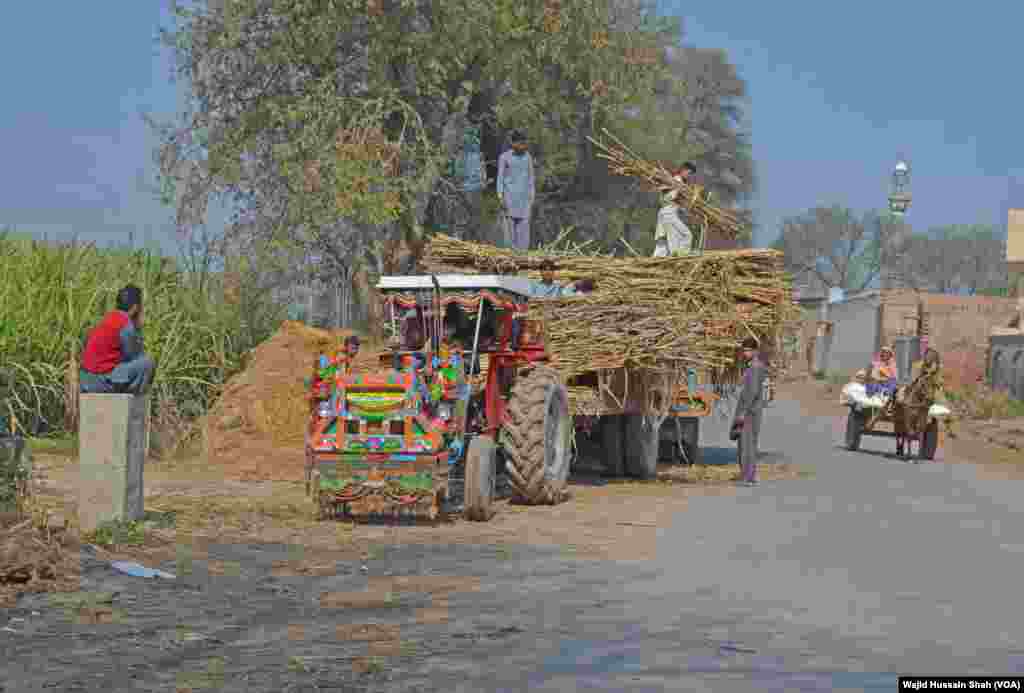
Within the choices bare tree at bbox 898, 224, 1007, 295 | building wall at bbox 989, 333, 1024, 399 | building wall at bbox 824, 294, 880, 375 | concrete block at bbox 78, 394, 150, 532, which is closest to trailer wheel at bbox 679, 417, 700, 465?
concrete block at bbox 78, 394, 150, 532

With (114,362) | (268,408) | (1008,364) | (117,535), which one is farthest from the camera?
(1008,364)

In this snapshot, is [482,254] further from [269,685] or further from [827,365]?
[827,365]

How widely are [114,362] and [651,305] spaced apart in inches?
270

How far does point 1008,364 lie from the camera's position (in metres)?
37.8

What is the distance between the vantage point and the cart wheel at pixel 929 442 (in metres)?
23.4

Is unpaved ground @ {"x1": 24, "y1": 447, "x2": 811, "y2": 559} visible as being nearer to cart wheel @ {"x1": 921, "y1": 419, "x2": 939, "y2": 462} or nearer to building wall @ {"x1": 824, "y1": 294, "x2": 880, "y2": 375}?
cart wheel @ {"x1": 921, "y1": 419, "x2": 939, "y2": 462}

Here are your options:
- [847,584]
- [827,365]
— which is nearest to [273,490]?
[847,584]

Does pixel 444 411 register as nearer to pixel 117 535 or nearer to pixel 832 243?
pixel 117 535

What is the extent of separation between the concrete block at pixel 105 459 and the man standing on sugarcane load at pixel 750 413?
28.3ft

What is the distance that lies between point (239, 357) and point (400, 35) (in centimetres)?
769

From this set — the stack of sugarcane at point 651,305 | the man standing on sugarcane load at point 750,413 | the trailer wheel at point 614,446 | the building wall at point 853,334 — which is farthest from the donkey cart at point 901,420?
the building wall at point 853,334

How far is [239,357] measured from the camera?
840 inches

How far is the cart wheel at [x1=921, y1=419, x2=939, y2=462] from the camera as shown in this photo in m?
23.4

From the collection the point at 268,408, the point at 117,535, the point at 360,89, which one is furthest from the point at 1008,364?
the point at 117,535
